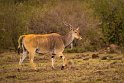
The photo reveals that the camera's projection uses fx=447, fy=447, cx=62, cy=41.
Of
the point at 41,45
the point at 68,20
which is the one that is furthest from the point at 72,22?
the point at 41,45

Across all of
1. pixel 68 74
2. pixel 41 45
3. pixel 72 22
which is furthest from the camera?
pixel 72 22

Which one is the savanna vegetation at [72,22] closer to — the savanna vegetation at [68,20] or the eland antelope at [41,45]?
the savanna vegetation at [68,20]

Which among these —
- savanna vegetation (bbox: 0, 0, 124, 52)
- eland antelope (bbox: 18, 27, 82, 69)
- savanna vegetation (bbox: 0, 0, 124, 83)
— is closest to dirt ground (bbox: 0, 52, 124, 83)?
eland antelope (bbox: 18, 27, 82, 69)

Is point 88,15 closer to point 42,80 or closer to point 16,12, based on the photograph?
point 16,12

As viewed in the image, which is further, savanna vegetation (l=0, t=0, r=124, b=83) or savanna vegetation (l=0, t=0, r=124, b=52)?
savanna vegetation (l=0, t=0, r=124, b=52)

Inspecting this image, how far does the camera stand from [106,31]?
3048 cm

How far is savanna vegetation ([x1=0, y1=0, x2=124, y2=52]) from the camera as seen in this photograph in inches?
1161

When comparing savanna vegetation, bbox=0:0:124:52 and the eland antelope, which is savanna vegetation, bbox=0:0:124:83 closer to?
savanna vegetation, bbox=0:0:124:52

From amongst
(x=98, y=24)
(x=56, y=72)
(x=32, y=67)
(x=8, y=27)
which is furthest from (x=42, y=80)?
(x=98, y=24)

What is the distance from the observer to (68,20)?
1316 inches

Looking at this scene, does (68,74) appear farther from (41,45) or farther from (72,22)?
(72,22)

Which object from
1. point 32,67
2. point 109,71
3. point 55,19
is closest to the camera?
point 109,71

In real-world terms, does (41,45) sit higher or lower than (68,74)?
higher

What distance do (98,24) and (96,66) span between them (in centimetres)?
1276
